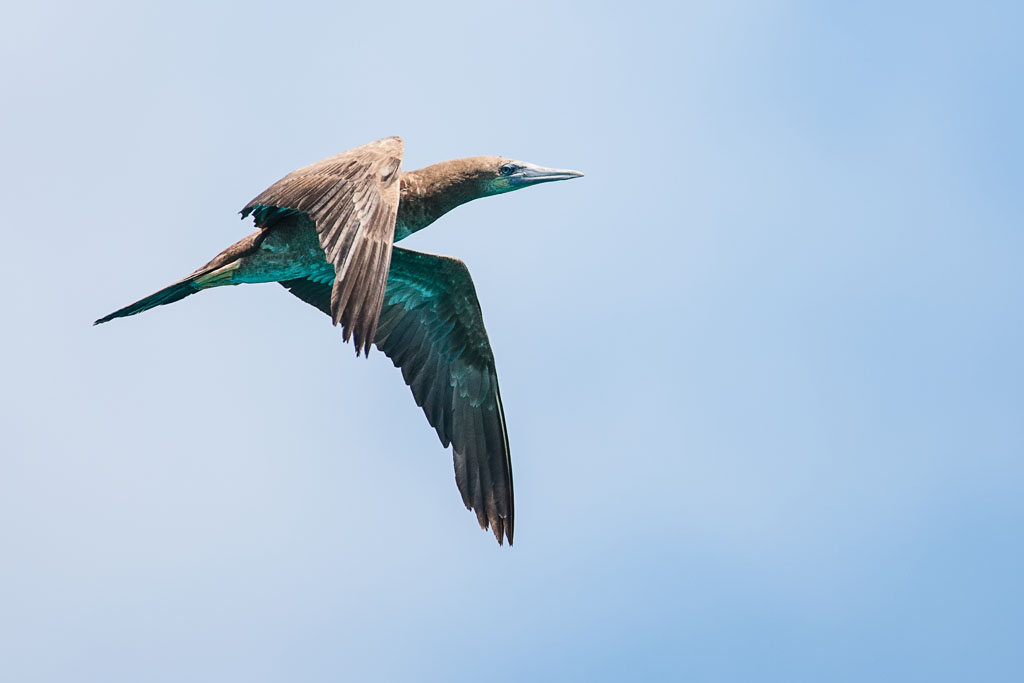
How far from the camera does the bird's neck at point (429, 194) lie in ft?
49.4

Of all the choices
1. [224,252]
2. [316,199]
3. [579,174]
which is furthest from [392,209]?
[579,174]

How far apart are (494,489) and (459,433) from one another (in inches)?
28.8

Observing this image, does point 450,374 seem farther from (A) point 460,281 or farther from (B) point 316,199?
(B) point 316,199

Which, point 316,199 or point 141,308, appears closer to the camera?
point 316,199

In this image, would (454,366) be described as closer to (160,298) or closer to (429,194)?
(429,194)

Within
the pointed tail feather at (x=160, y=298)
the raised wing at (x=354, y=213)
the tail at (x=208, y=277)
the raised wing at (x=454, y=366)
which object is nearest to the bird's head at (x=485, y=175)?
the raised wing at (x=454, y=366)

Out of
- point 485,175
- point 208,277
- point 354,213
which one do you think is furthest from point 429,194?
point 354,213

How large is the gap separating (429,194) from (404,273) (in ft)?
4.05

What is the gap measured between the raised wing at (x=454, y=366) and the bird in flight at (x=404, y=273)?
11 millimetres

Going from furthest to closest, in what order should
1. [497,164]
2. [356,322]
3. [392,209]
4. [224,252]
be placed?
1. [497,164]
2. [224,252]
3. [392,209]
4. [356,322]

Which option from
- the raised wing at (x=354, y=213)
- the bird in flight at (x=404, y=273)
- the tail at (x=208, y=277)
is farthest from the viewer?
the tail at (x=208, y=277)

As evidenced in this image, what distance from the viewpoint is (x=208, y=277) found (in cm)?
1477

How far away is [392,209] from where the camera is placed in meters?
12.4

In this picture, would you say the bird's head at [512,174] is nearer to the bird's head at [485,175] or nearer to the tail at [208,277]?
the bird's head at [485,175]
